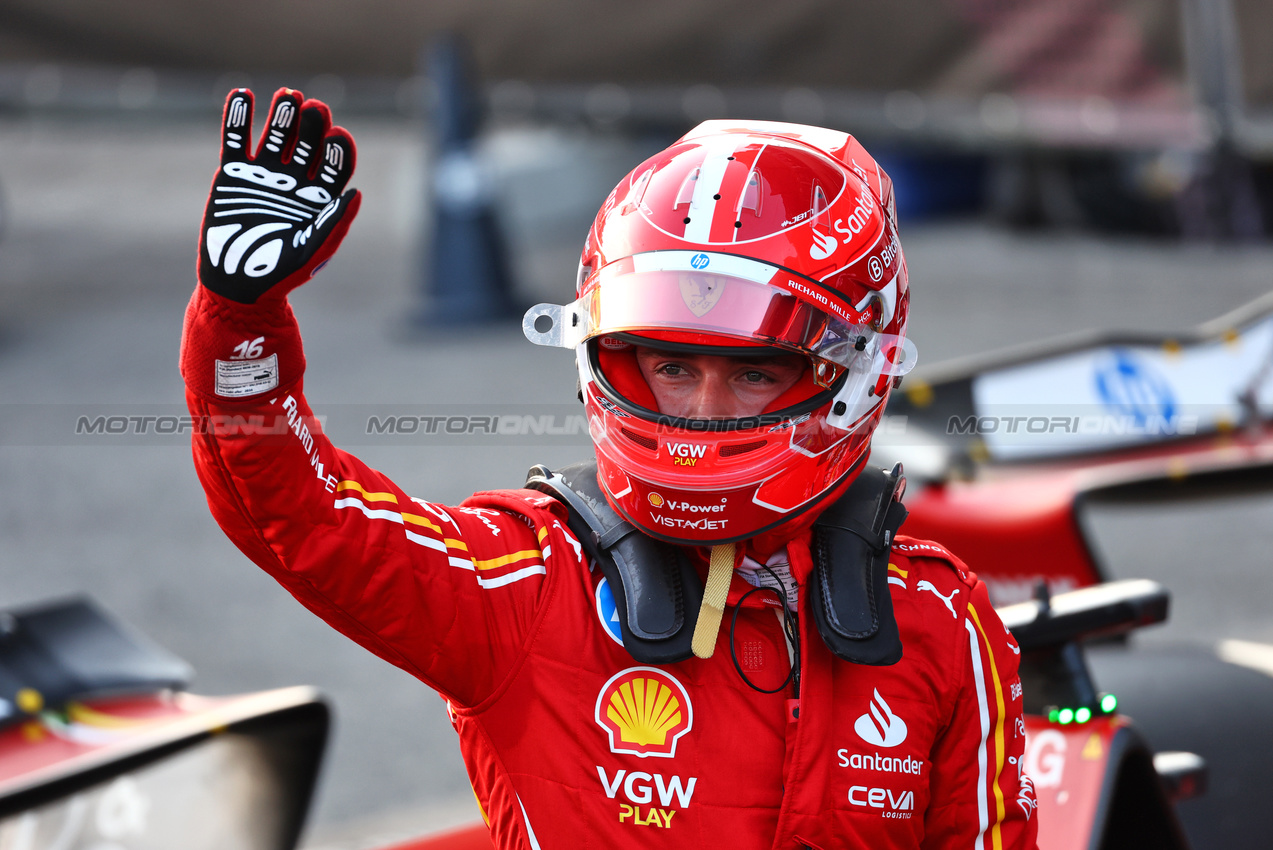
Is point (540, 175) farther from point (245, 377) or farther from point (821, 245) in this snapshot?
point (245, 377)

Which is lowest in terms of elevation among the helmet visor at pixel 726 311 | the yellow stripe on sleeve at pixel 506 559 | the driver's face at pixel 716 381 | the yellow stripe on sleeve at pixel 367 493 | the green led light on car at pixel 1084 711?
the green led light on car at pixel 1084 711

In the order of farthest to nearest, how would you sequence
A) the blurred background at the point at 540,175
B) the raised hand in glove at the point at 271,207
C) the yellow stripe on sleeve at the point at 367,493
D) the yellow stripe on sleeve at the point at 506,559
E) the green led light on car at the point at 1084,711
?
the blurred background at the point at 540,175 → the green led light on car at the point at 1084,711 → the yellow stripe on sleeve at the point at 506,559 → the yellow stripe on sleeve at the point at 367,493 → the raised hand in glove at the point at 271,207

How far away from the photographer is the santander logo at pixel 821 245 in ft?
5.31

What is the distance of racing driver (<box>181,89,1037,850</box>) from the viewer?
1465mm

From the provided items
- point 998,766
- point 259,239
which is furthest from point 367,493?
point 998,766

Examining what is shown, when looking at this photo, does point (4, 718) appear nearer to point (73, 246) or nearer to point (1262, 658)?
point (1262, 658)

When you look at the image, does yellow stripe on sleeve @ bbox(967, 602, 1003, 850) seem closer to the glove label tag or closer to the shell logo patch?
the shell logo patch

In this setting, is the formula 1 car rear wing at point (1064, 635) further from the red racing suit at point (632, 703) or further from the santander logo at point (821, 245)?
the santander logo at point (821, 245)

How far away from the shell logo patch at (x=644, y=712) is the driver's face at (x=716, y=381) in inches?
13.0

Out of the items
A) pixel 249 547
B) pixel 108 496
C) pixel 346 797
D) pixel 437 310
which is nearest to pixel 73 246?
pixel 437 310

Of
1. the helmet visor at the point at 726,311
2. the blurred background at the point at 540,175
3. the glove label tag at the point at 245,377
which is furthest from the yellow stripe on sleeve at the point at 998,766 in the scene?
the blurred background at the point at 540,175

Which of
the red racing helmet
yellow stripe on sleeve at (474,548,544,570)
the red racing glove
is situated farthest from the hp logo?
the red racing glove

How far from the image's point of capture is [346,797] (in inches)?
148

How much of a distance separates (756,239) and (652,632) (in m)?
0.50
